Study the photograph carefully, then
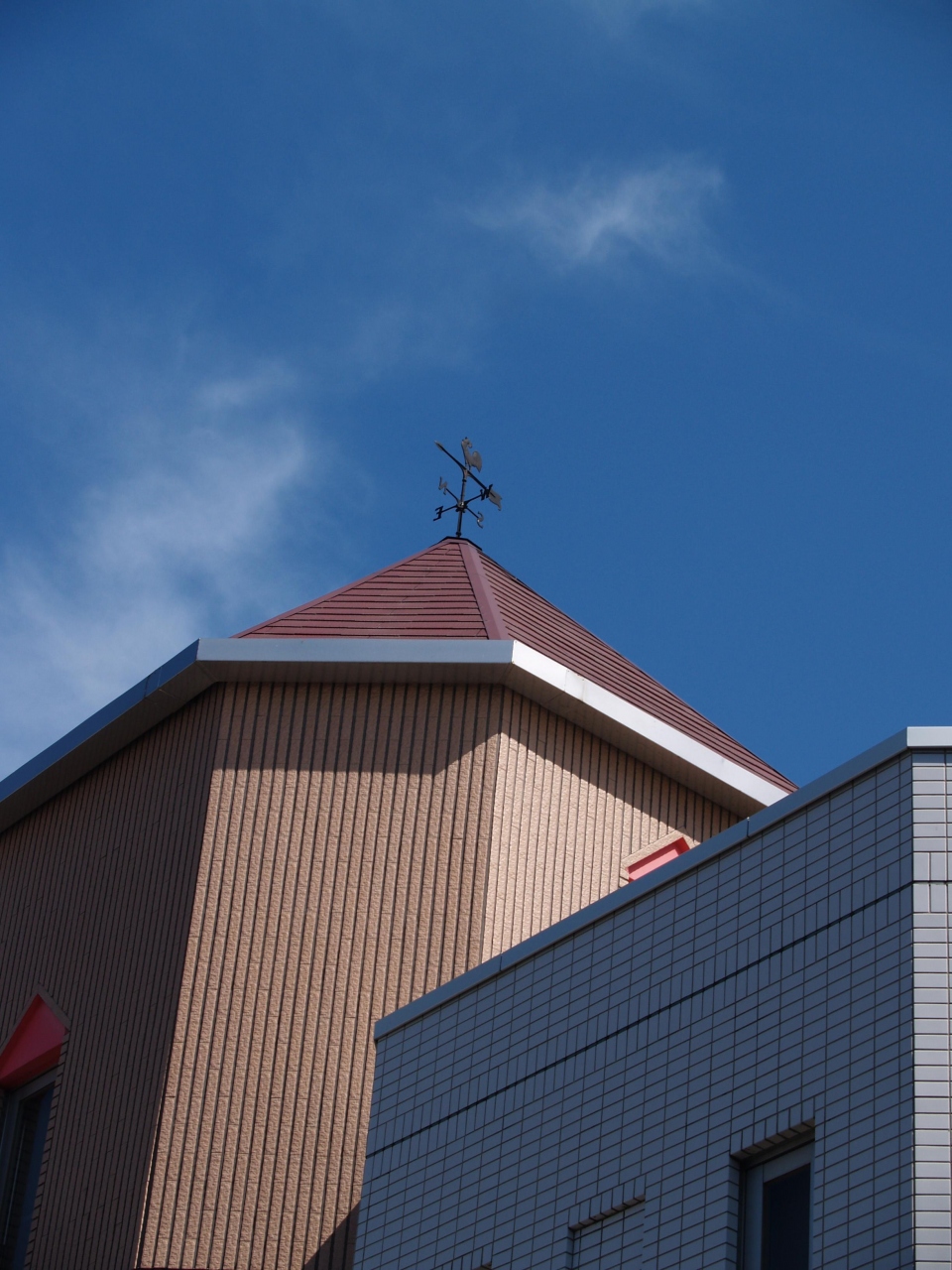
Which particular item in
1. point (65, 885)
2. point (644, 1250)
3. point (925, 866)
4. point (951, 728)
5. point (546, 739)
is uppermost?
point (546, 739)

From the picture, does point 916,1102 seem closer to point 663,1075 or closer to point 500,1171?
point 663,1075

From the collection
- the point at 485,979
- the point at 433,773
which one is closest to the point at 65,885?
the point at 433,773

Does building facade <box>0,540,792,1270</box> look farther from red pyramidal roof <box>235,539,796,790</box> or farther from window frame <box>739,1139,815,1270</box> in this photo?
window frame <box>739,1139,815,1270</box>

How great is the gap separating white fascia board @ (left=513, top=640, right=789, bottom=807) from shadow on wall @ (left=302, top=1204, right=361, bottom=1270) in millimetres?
4589

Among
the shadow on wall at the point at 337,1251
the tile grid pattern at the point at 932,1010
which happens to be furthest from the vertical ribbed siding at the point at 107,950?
the tile grid pattern at the point at 932,1010

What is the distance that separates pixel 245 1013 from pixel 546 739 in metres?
3.38

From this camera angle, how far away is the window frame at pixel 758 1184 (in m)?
9.62

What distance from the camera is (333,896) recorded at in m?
16.1

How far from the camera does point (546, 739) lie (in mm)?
16781

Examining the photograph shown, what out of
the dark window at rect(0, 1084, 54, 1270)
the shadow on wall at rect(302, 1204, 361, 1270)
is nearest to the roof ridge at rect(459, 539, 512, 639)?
the shadow on wall at rect(302, 1204, 361, 1270)

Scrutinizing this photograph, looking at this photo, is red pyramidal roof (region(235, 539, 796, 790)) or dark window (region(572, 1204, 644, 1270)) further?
red pyramidal roof (region(235, 539, 796, 790))

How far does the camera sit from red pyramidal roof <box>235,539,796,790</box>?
57.6ft

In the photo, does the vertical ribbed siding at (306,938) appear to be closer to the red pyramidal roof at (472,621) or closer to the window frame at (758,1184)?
the red pyramidal roof at (472,621)

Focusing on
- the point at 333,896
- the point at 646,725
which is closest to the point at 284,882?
the point at 333,896
